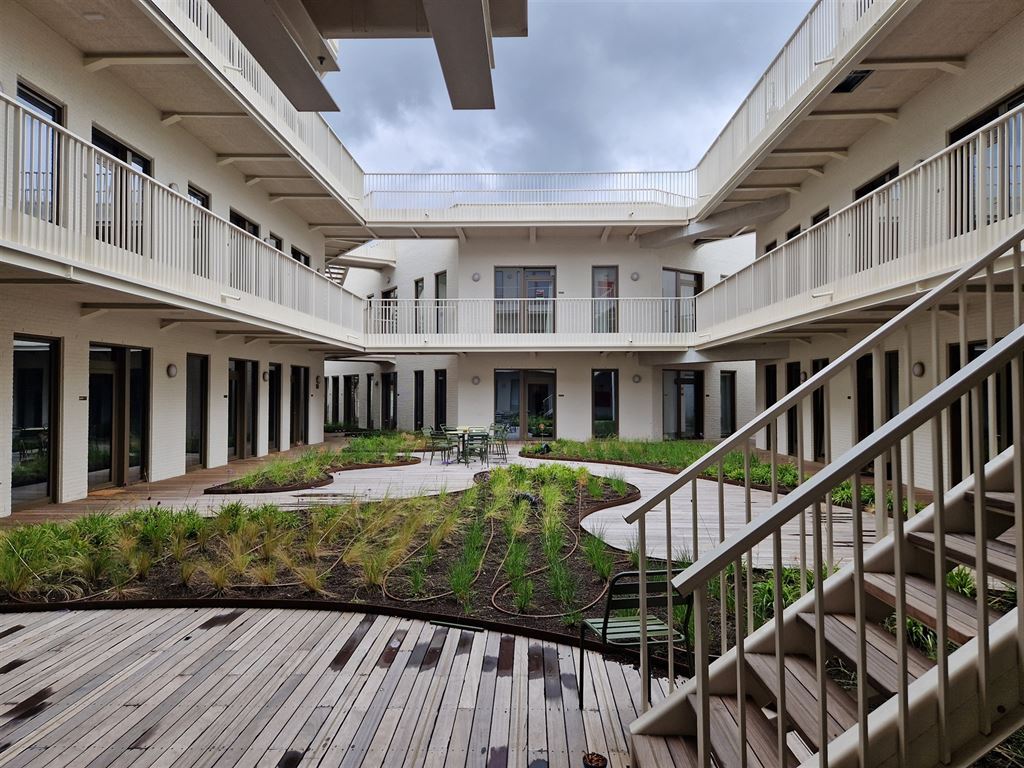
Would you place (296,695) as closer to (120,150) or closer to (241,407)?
(120,150)

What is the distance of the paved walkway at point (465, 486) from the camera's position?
Result: 7.03 metres

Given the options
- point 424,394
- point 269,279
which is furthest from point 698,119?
point 269,279

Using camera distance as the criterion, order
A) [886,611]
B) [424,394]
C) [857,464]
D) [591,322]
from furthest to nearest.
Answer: [424,394], [591,322], [886,611], [857,464]

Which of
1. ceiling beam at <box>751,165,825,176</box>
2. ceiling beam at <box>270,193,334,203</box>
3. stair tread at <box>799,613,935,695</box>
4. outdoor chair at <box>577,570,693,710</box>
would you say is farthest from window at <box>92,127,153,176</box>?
ceiling beam at <box>751,165,825,176</box>

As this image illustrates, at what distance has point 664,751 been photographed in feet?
8.96

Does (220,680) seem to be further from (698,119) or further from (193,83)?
(698,119)

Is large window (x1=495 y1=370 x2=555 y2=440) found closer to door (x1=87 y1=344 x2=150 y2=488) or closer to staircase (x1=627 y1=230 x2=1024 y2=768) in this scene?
door (x1=87 y1=344 x2=150 y2=488)

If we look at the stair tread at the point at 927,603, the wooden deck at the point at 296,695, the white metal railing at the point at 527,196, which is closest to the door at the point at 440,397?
the white metal railing at the point at 527,196

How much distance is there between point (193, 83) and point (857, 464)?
11320 millimetres

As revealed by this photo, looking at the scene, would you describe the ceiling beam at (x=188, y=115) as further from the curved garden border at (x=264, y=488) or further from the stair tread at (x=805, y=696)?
the stair tread at (x=805, y=696)

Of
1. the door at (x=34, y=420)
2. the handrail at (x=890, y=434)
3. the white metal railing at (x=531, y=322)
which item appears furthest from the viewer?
the white metal railing at (x=531, y=322)

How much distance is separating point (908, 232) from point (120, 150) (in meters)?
11.7

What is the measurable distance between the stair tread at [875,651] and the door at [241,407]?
46.1ft

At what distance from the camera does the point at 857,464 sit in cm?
193
